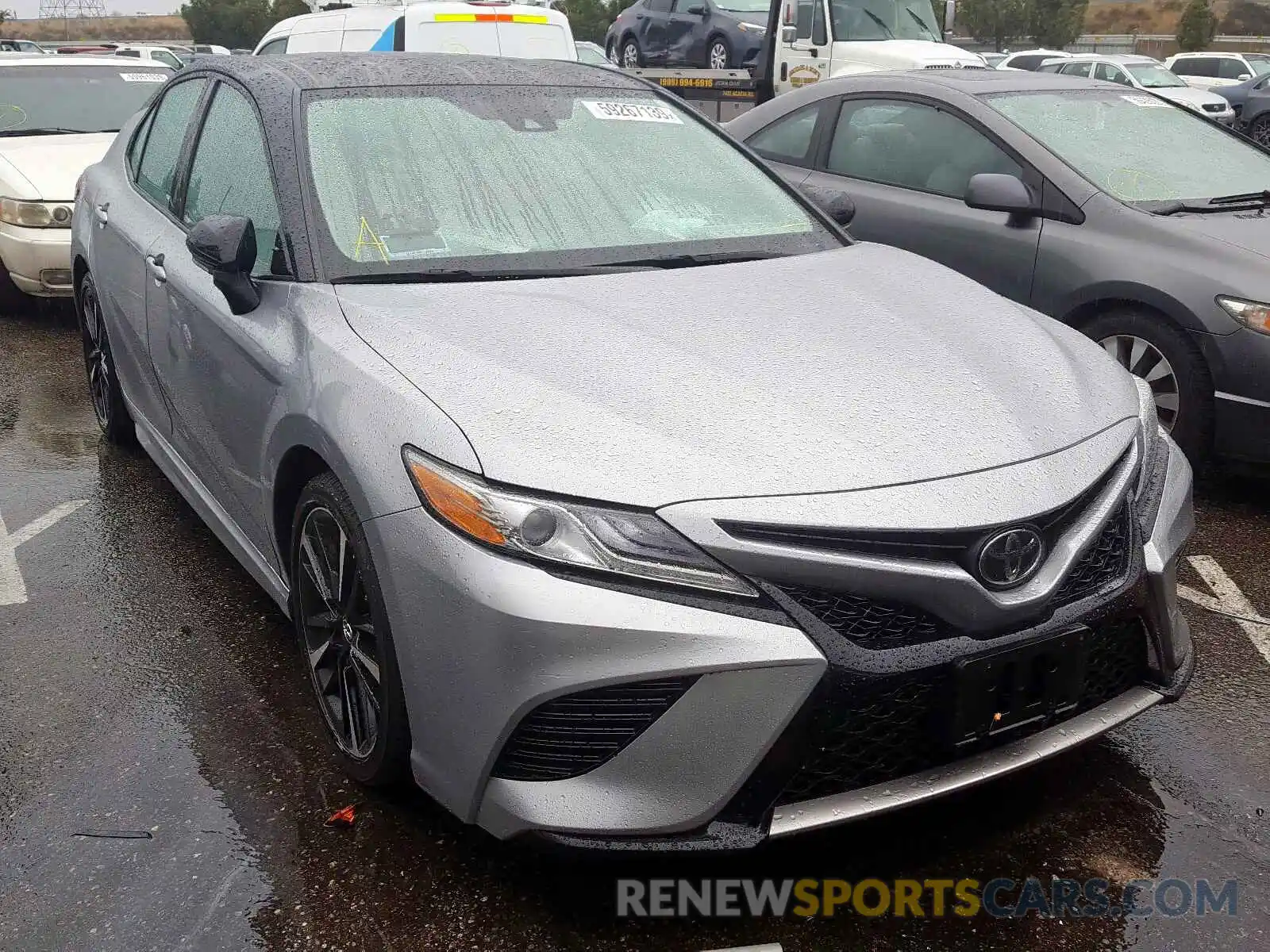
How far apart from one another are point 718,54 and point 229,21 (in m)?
72.7

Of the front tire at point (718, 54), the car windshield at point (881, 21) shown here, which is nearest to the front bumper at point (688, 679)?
the car windshield at point (881, 21)

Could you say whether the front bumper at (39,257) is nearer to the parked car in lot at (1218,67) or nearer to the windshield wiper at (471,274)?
the windshield wiper at (471,274)

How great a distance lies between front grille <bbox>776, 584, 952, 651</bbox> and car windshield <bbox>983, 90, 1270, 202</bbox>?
11.6 ft

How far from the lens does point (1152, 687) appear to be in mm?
2639

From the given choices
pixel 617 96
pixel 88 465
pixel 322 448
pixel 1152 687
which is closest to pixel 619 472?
pixel 322 448

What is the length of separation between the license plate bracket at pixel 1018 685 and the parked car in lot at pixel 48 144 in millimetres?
6326

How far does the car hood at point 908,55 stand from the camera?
1377 cm

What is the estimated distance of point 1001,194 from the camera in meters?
5.22

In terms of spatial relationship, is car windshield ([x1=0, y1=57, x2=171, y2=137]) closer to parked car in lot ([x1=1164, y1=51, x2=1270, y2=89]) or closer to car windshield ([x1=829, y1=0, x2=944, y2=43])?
car windshield ([x1=829, y1=0, x2=944, y2=43])

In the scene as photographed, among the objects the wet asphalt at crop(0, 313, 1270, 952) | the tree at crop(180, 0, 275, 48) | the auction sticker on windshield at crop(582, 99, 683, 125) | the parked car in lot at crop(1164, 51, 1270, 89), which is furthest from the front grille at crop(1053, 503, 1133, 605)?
the tree at crop(180, 0, 275, 48)

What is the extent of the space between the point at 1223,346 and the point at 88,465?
4390 millimetres

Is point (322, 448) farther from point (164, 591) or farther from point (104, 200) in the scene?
point (104, 200)

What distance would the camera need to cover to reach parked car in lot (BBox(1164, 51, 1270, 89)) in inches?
1184

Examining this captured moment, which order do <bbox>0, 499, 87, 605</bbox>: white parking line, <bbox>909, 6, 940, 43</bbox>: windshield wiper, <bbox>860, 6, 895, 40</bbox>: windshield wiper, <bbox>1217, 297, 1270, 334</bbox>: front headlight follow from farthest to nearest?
1. <bbox>909, 6, 940, 43</bbox>: windshield wiper
2. <bbox>860, 6, 895, 40</bbox>: windshield wiper
3. <bbox>1217, 297, 1270, 334</bbox>: front headlight
4. <bbox>0, 499, 87, 605</bbox>: white parking line
